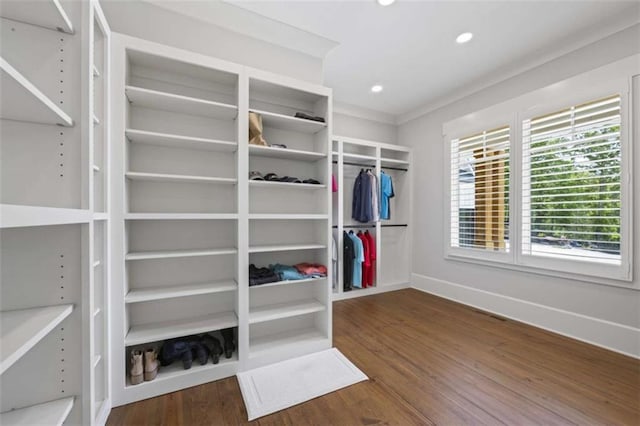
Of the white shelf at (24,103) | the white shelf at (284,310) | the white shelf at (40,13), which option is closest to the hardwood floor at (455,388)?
the white shelf at (284,310)

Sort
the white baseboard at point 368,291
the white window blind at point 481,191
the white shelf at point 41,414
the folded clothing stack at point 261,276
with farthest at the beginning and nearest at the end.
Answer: the white baseboard at point 368,291
the white window blind at point 481,191
the folded clothing stack at point 261,276
the white shelf at point 41,414

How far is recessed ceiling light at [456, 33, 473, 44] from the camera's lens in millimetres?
2342

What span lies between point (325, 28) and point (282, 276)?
216 cm

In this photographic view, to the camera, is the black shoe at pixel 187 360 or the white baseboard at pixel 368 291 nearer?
the black shoe at pixel 187 360

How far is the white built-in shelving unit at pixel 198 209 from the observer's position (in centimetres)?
163

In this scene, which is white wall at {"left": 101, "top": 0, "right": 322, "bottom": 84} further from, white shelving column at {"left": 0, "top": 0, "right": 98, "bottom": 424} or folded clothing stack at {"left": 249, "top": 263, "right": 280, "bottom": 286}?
folded clothing stack at {"left": 249, "top": 263, "right": 280, "bottom": 286}

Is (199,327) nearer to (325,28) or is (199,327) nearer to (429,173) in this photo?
(325,28)

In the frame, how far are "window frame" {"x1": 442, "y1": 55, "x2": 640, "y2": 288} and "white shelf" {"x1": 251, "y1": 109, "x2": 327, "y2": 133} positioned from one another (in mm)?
2158

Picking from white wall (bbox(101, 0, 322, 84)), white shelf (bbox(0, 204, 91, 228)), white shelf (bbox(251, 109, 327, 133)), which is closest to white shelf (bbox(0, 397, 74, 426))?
white shelf (bbox(0, 204, 91, 228))

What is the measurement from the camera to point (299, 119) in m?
2.09

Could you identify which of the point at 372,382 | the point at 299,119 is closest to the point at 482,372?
the point at 372,382

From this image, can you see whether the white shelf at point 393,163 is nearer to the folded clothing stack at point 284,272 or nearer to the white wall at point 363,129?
the white wall at point 363,129

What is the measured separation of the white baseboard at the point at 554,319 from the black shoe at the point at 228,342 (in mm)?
A: 2841

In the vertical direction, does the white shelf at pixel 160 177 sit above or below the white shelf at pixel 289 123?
below
